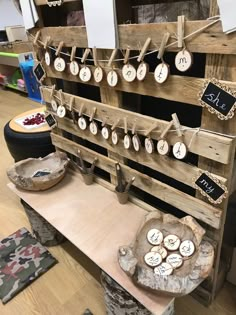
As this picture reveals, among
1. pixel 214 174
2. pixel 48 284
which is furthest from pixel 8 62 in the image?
pixel 214 174

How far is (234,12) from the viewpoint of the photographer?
67 centimetres

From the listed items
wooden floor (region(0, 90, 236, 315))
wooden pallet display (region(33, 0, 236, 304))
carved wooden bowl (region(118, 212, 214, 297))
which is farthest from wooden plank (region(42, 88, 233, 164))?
wooden floor (region(0, 90, 236, 315))

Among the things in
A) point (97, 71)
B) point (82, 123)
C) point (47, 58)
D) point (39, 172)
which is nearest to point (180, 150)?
point (97, 71)

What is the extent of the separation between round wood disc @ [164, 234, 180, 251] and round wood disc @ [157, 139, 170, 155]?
36 cm

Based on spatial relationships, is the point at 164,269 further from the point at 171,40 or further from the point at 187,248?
the point at 171,40

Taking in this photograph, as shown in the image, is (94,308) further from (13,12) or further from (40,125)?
(13,12)

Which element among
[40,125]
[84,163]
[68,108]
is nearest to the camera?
[68,108]

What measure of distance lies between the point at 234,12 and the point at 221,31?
0.06m

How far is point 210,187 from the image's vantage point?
0.95 m

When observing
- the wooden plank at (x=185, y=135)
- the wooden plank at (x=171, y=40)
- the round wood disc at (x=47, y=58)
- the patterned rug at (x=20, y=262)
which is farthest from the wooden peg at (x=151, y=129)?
the patterned rug at (x=20, y=262)

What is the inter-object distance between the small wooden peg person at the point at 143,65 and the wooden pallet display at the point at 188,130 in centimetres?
2

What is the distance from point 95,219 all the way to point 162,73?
0.74 meters

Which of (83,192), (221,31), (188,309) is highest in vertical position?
(221,31)

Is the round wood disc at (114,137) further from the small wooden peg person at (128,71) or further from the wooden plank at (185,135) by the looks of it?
the small wooden peg person at (128,71)
